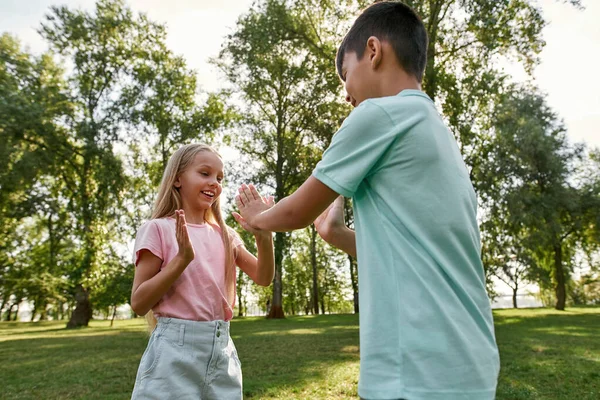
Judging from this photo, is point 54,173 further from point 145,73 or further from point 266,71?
point 266,71

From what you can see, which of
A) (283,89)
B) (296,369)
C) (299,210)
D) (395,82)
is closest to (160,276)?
(299,210)

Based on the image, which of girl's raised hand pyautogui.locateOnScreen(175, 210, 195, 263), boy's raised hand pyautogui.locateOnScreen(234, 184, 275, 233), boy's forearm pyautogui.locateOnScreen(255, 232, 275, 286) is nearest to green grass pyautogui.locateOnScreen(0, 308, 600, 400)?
boy's forearm pyautogui.locateOnScreen(255, 232, 275, 286)

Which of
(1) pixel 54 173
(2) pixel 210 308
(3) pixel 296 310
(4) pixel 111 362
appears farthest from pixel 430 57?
(3) pixel 296 310

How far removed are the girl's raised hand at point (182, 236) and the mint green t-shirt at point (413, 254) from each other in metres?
1.12

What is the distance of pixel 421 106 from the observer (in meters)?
1.65

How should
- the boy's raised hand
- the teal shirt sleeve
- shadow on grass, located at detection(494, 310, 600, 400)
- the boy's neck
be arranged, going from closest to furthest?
the teal shirt sleeve → the boy's neck → the boy's raised hand → shadow on grass, located at detection(494, 310, 600, 400)

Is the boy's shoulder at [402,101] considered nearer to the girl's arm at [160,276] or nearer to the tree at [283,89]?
the girl's arm at [160,276]

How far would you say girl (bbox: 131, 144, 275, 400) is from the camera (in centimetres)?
251

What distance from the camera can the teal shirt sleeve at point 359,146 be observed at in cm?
159

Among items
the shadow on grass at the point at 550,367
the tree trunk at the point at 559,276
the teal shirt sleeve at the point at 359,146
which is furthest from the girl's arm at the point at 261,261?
the tree trunk at the point at 559,276

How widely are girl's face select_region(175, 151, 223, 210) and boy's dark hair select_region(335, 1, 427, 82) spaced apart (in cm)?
146

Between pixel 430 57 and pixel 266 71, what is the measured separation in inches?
511

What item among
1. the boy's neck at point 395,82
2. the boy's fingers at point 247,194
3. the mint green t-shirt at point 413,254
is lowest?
the mint green t-shirt at point 413,254

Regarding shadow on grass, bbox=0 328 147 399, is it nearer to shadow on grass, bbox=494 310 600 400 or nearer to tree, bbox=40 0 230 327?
Result: shadow on grass, bbox=494 310 600 400
